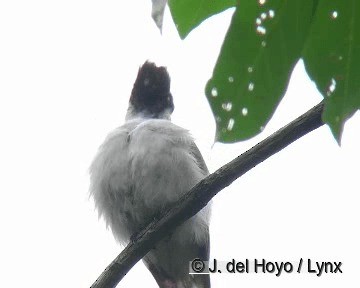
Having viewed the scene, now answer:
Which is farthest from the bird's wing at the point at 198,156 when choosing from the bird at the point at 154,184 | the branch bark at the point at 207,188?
the branch bark at the point at 207,188

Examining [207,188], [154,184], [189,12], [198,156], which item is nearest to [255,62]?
[189,12]

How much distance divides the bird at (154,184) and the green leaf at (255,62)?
9.50 ft

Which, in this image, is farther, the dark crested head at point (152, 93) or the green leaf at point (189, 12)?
the dark crested head at point (152, 93)

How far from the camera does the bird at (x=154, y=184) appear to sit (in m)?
4.35

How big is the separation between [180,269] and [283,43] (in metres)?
3.74

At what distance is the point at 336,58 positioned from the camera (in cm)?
119

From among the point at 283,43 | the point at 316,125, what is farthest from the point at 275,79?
the point at 316,125

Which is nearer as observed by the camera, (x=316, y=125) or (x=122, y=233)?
(x=316, y=125)

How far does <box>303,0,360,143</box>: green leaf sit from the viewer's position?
119cm

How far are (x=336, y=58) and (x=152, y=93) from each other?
401 cm

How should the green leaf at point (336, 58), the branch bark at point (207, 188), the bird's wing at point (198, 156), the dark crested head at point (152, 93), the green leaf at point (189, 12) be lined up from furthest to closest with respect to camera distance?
the dark crested head at point (152, 93), the bird's wing at point (198, 156), the branch bark at point (207, 188), the green leaf at point (189, 12), the green leaf at point (336, 58)

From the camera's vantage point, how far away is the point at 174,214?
2850 millimetres

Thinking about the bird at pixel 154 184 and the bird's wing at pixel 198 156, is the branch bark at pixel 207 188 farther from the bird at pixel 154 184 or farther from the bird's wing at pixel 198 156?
the bird's wing at pixel 198 156

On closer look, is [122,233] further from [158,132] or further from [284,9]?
[284,9]
